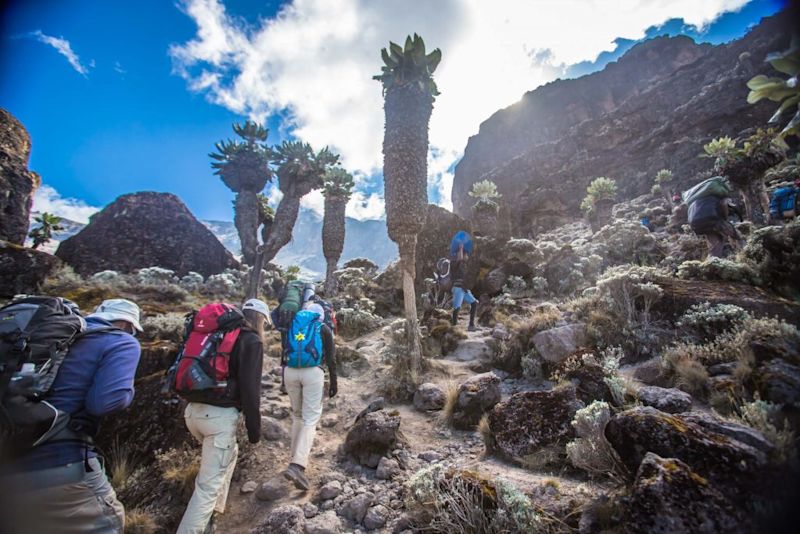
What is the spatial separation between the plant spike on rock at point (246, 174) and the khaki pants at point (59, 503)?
21.0m

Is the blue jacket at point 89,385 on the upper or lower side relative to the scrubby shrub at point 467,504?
upper

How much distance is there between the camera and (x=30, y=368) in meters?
2.08

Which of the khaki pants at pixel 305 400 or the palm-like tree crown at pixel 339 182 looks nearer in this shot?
the khaki pants at pixel 305 400

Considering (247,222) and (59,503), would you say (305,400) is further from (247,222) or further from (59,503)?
(247,222)

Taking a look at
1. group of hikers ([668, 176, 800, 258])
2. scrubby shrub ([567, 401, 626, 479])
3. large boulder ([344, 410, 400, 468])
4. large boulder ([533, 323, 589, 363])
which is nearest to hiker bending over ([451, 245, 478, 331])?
large boulder ([533, 323, 589, 363])

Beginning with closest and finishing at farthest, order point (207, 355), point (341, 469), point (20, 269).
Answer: point (207, 355) → point (341, 469) → point (20, 269)

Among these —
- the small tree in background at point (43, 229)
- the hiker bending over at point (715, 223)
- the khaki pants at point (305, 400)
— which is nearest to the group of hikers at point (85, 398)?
Answer: the khaki pants at point (305, 400)

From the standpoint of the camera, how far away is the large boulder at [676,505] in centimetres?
167

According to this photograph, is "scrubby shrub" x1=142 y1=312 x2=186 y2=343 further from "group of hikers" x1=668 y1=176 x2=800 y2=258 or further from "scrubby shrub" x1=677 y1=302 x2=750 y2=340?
"group of hikers" x1=668 y1=176 x2=800 y2=258

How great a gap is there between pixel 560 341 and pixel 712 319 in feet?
7.05

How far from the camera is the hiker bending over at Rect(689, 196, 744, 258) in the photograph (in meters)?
7.80

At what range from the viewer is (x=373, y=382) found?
7.33 meters

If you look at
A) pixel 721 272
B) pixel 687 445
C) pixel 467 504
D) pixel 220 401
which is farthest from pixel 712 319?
pixel 220 401

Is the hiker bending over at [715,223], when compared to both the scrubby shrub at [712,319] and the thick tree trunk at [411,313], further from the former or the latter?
the thick tree trunk at [411,313]
